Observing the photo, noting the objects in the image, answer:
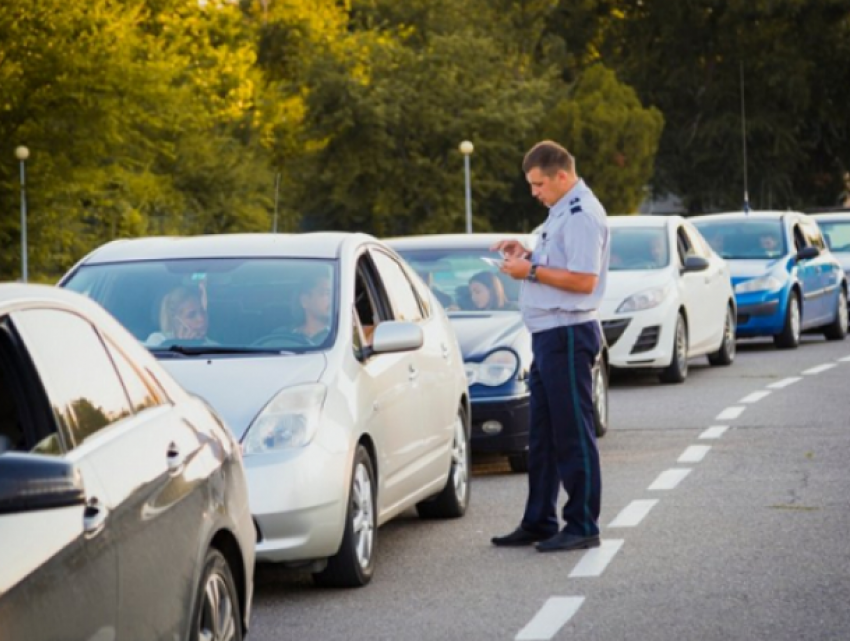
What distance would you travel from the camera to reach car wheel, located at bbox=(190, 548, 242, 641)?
18.5 ft

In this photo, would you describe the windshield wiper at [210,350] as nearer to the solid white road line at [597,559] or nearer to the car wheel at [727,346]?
the solid white road line at [597,559]

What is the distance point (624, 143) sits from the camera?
73.4 m

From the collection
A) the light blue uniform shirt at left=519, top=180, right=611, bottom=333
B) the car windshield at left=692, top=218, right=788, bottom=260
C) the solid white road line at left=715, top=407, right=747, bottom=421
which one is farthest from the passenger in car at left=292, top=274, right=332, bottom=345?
the car windshield at left=692, top=218, right=788, bottom=260

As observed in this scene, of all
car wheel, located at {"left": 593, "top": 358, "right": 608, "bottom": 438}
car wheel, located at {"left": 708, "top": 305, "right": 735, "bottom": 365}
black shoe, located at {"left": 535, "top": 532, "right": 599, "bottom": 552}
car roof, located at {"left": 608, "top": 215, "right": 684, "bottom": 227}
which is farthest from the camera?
car wheel, located at {"left": 708, "top": 305, "right": 735, "bottom": 365}

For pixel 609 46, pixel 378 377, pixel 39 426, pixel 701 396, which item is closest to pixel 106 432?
pixel 39 426

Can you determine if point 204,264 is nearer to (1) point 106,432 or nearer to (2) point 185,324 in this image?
(2) point 185,324

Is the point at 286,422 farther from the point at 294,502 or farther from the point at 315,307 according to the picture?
the point at 315,307

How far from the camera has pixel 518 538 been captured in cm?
1005

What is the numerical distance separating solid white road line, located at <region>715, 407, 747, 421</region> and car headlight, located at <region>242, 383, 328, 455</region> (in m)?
8.40

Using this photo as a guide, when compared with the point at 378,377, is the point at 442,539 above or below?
below

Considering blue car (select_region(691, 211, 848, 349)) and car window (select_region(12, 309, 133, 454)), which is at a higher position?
car window (select_region(12, 309, 133, 454))

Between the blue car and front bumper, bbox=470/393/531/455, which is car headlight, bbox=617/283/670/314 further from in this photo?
front bumper, bbox=470/393/531/455

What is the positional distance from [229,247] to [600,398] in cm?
571

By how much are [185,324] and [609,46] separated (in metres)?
71.2
